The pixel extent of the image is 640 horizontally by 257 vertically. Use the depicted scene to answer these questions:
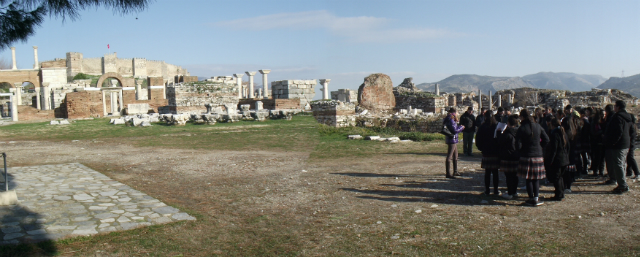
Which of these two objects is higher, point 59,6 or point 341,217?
point 59,6

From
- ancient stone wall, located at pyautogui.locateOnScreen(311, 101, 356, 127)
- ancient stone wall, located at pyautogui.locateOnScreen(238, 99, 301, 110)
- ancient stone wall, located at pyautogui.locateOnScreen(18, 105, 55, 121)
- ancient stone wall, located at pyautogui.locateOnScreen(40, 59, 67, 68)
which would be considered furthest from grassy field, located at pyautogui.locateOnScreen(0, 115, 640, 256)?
ancient stone wall, located at pyautogui.locateOnScreen(40, 59, 67, 68)

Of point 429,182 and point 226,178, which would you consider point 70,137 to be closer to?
point 226,178

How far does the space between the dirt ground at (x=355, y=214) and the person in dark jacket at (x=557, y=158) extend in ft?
0.92

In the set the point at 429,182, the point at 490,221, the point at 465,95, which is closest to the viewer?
the point at 490,221

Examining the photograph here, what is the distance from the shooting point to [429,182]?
7957mm

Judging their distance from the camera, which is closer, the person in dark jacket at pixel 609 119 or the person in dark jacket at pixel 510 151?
the person in dark jacket at pixel 510 151

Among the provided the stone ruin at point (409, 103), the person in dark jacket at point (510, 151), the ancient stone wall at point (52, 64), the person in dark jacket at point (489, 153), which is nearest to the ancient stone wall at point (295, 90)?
the stone ruin at point (409, 103)

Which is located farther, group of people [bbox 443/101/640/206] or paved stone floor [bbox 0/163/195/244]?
group of people [bbox 443/101/640/206]

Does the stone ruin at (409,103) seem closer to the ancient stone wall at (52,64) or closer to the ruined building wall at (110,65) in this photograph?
the ancient stone wall at (52,64)

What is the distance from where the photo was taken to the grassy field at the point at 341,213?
4.51 meters

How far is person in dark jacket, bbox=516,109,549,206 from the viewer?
6.20 meters

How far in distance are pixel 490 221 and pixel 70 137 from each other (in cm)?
1519

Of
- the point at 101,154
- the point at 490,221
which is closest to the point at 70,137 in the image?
the point at 101,154

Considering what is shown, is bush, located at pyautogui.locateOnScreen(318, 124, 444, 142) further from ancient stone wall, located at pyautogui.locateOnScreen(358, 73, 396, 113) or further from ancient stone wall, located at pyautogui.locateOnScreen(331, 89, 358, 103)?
ancient stone wall, located at pyautogui.locateOnScreen(331, 89, 358, 103)
